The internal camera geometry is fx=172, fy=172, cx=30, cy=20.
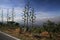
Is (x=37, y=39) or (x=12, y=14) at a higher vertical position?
(x=12, y=14)

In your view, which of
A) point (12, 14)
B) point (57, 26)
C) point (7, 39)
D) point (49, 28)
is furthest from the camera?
point (12, 14)

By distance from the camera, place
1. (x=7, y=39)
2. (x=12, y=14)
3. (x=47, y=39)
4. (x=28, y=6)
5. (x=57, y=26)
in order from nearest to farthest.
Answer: (x=47, y=39) → (x=7, y=39) → (x=57, y=26) → (x=28, y=6) → (x=12, y=14)

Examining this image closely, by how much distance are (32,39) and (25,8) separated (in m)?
32.8

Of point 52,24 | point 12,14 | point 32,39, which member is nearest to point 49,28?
point 52,24

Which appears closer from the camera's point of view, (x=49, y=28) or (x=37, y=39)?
(x=37, y=39)

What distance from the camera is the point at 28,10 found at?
2021 inches

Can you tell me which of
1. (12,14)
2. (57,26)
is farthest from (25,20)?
(57,26)

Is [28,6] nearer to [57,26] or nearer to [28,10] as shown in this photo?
[28,10]

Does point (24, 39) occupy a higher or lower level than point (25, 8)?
lower

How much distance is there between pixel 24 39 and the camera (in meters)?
19.1

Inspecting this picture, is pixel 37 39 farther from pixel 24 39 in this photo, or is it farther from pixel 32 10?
pixel 32 10

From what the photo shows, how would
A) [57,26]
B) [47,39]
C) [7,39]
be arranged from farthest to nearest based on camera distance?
[57,26], [7,39], [47,39]

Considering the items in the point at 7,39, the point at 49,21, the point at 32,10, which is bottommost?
the point at 7,39

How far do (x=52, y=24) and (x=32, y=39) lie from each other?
386 inches
